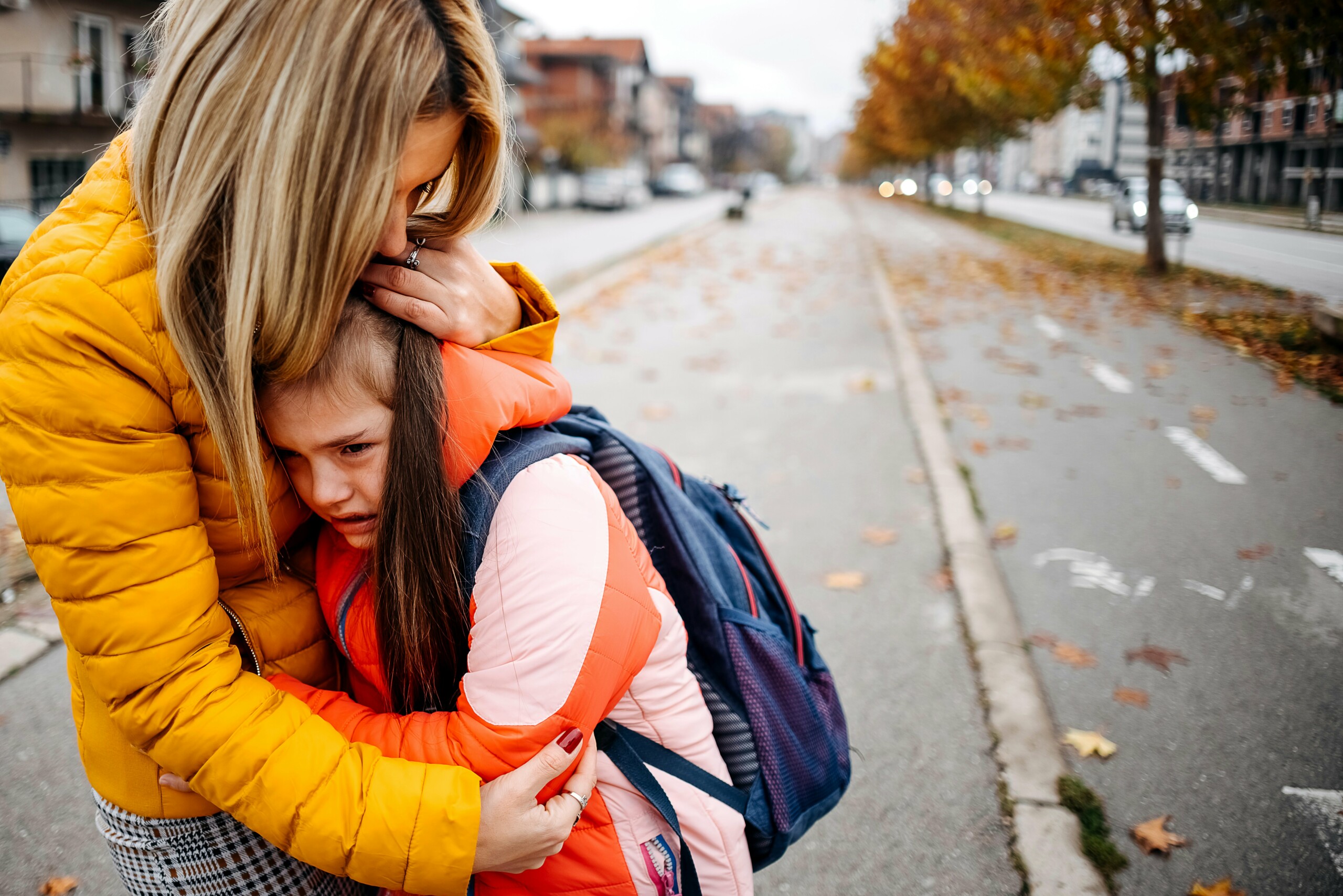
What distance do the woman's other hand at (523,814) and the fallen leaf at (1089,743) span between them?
2229 millimetres

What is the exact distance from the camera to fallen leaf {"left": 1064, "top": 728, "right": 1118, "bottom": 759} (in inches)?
110

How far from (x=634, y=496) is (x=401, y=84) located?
0.79 metres

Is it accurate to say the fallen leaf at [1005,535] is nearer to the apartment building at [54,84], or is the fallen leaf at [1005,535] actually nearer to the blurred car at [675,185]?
the apartment building at [54,84]

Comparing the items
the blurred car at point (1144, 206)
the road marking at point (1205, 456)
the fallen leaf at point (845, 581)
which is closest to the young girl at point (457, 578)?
the fallen leaf at point (845, 581)

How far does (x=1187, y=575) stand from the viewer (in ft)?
12.9

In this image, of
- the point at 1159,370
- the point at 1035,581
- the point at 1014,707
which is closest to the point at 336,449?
the point at 1014,707

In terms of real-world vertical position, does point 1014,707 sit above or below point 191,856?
below

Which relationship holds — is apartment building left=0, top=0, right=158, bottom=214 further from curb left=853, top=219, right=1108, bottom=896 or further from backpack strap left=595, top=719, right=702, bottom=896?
backpack strap left=595, top=719, right=702, bottom=896

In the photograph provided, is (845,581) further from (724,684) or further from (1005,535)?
(724,684)

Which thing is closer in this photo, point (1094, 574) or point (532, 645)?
point (532, 645)

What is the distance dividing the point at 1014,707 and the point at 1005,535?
61.1 inches

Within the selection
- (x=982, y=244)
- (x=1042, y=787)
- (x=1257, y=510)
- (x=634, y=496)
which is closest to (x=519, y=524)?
(x=634, y=496)

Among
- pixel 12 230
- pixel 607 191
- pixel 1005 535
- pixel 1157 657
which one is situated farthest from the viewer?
pixel 607 191

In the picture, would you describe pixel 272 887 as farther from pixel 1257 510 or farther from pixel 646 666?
pixel 1257 510
